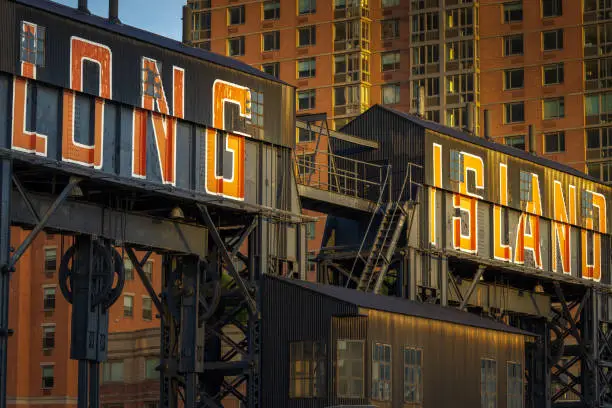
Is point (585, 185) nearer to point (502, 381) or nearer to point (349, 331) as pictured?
point (502, 381)

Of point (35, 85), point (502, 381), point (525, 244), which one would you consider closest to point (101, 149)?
point (35, 85)

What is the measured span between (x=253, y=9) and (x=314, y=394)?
94.2m

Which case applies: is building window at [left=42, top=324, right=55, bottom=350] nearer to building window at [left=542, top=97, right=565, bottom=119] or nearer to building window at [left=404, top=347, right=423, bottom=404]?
building window at [left=542, top=97, right=565, bottom=119]

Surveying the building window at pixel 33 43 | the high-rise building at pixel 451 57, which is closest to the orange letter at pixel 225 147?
the building window at pixel 33 43

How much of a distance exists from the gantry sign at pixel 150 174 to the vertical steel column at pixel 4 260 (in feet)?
0.14

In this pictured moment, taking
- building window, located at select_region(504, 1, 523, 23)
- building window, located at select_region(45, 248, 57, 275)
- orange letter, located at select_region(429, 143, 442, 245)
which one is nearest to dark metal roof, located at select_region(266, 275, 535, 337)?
orange letter, located at select_region(429, 143, 442, 245)

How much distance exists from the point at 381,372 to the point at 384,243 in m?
9.86

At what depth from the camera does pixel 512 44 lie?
135 meters

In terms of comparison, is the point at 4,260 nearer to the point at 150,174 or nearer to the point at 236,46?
the point at 150,174

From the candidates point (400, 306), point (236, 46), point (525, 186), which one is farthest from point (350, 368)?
point (236, 46)

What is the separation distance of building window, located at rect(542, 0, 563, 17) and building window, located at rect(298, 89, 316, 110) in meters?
22.5

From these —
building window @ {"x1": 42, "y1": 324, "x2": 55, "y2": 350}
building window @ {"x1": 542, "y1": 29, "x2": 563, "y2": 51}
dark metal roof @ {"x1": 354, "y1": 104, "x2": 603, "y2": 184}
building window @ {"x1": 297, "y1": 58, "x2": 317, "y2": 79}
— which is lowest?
building window @ {"x1": 42, "y1": 324, "x2": 55, "y2": 350}

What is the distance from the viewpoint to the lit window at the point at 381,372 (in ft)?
174

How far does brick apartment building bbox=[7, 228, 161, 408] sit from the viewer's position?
114m
